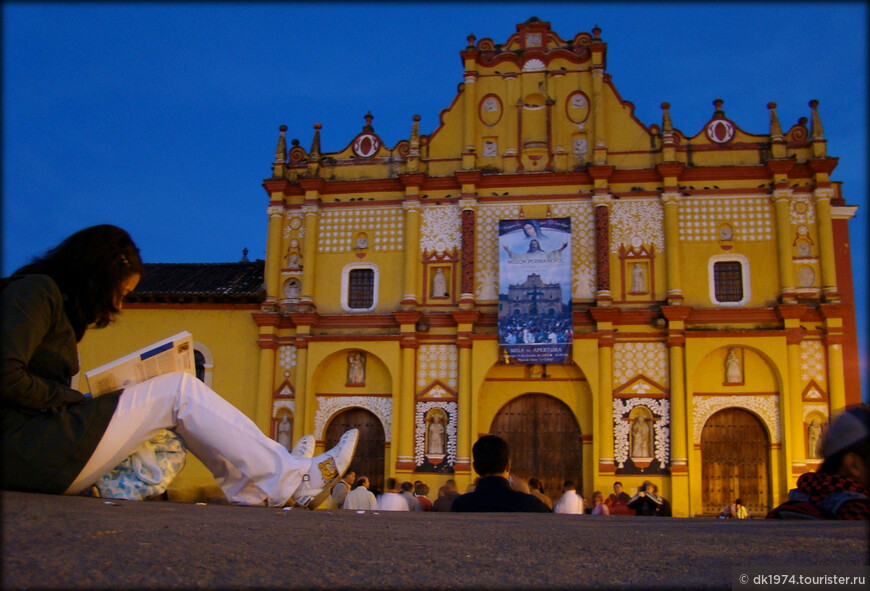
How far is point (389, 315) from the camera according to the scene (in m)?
20.7

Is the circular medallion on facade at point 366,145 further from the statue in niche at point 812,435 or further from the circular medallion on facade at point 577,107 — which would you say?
the statue in niche at point 812,435

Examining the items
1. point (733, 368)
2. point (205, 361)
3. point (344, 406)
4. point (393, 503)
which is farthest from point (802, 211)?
point (205, 361)

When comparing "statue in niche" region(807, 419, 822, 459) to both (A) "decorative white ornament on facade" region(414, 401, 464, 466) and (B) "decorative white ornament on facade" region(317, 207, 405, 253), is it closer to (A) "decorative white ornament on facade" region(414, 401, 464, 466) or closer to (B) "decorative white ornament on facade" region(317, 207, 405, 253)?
(A) "decorative white ornament on facade" region(414, 401, 464, 466)

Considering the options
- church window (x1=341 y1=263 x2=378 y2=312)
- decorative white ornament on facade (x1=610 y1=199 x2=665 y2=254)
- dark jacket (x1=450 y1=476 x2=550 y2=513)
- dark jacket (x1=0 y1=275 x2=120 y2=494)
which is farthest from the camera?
church window (x1=341 y1=263 x2=378 y2=312)

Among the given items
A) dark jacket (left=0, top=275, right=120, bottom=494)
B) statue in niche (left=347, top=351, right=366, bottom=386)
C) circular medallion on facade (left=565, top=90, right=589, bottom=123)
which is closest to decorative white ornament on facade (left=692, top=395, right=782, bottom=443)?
circular medallion on facade (left=565, top=90, right=589, bottom=123)

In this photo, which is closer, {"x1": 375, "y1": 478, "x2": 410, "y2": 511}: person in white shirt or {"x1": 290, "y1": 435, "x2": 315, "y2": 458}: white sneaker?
{"x1": 290, "y1": 435, "x2": 315, "y2": 458}: white sneaker

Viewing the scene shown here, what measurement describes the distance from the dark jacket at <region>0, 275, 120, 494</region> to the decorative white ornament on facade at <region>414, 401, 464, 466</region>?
604 inches

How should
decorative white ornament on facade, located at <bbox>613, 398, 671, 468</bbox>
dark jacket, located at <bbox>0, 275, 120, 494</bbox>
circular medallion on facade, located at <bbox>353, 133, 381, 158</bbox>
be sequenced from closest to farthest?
dark jacket, located at <bbox>0, 275, 120, 494</bbox>
decorative white ornament on facade, located at <bbox>613, 398, 671, 468</bbox>
circular medallion on facade, located at <bbox>353, 133, 381, 158</bbox>

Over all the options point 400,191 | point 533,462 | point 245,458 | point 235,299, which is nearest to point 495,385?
→ point 533,462

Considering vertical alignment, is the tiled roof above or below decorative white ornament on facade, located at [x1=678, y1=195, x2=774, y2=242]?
below

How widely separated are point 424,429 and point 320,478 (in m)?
14.2

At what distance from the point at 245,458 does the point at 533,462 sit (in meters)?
15.0

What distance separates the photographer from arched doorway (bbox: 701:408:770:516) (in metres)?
18.9

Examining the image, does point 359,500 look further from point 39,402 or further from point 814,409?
point 814,409
